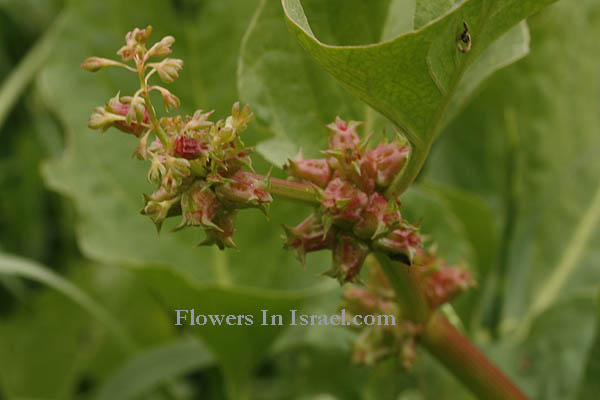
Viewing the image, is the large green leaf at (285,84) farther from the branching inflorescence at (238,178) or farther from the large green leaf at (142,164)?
the large green leaf at (142,164)

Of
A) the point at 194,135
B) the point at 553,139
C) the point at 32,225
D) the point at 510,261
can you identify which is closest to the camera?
the point at 194,135

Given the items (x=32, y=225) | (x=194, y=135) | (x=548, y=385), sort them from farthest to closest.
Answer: (x=32, y=225) < (x=548, y=385) < (x=194, y=135)

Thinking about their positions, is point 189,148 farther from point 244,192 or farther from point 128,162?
point 128,162

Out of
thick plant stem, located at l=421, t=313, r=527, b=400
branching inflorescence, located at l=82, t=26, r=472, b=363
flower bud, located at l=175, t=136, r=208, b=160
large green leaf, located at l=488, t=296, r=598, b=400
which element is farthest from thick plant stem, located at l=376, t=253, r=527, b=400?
large green leaf, located at l=488, t=296, r=598, b=400

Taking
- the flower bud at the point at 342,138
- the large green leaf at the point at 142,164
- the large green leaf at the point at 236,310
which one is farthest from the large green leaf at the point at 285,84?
the large green leaf at the point at 142,164

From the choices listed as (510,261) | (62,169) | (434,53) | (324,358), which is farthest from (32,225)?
(434,53)

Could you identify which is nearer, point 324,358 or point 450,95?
point 450,95

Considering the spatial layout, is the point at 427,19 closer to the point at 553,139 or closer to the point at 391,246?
the point at 391,246
